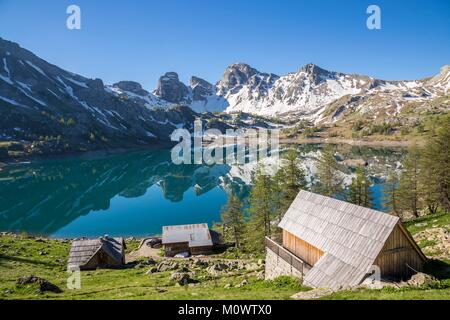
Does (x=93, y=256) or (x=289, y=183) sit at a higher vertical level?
(x=289, y=183)

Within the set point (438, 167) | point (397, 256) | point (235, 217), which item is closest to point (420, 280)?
point (397, 256)

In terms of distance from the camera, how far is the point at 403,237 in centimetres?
2203

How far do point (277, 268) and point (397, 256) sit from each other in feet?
37.9

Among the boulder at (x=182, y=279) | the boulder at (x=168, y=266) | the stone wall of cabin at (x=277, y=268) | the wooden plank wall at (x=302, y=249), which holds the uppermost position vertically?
the wooden plank wall at (x=302, y=249)

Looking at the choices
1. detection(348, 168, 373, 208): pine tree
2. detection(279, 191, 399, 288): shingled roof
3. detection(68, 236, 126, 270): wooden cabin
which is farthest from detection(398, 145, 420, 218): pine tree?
detection(68, 236, 126, 270): wooden cabin

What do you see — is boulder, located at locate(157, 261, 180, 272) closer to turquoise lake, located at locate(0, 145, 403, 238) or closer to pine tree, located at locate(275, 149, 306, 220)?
pine tree, located at locate(275, 149, 306, 220)

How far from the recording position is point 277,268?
3098 centimetres

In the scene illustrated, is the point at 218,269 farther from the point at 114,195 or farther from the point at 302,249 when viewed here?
the point at 114,195

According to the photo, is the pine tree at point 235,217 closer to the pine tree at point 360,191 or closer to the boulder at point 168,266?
the boulder at point 168,266

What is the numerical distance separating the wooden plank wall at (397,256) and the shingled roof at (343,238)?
0.66 meters

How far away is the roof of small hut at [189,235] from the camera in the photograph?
5887 centimetres

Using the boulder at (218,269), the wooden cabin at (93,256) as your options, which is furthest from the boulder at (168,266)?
the wooden cabin at (93,256)

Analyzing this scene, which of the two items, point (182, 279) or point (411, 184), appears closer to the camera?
point (182, 279)
